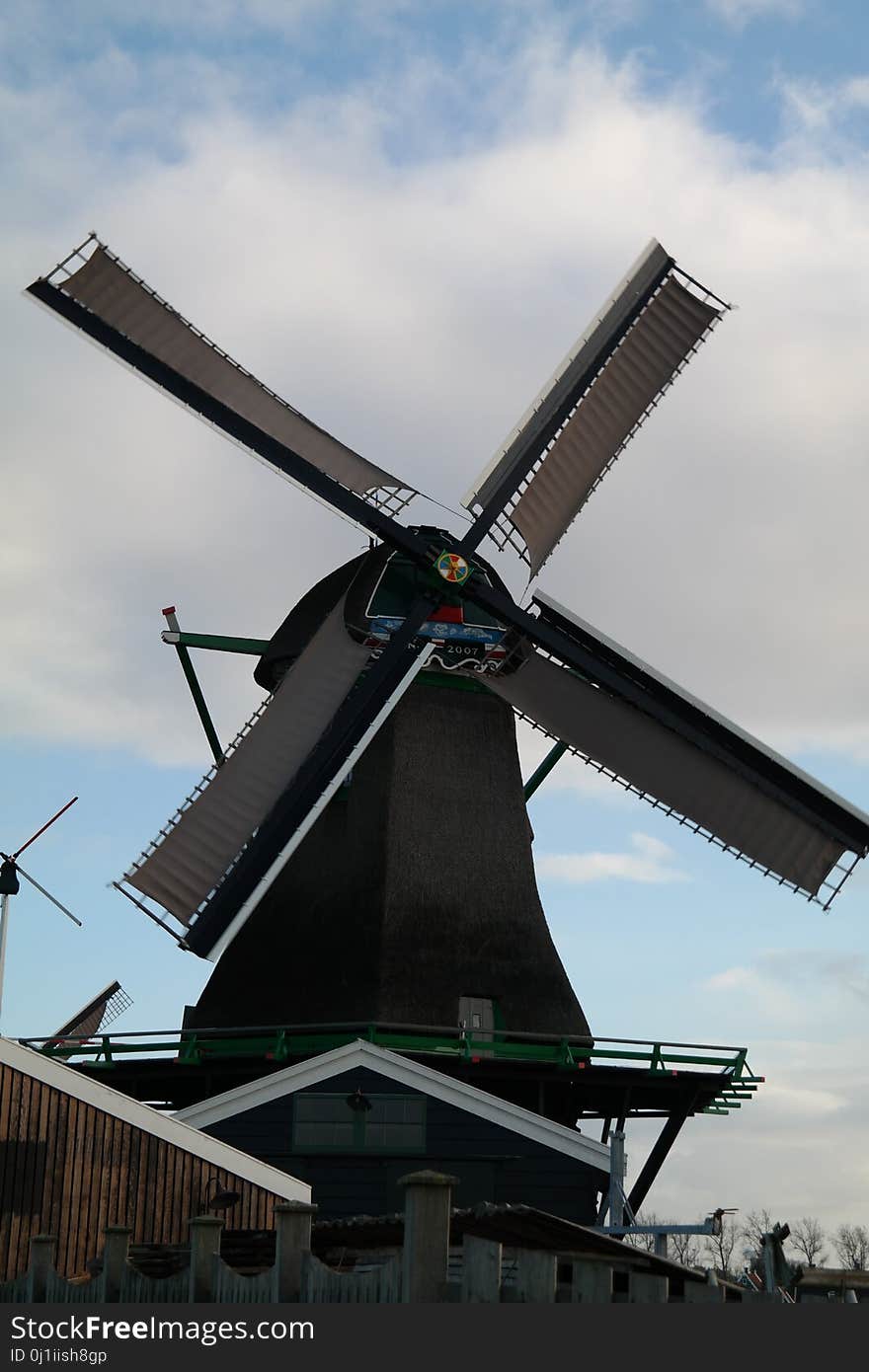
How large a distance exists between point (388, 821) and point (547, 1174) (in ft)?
17.5

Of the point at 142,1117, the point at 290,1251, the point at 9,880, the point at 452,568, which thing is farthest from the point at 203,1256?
the point at 452,568

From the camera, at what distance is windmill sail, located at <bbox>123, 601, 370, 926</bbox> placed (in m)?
22.6

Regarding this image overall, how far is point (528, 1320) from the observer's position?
325 inches

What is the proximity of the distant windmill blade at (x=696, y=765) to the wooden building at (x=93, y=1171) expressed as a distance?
934cm

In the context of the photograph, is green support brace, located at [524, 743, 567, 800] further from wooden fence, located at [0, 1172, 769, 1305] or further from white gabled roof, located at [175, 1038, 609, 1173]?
wooden fence, located at [0, 1172, 769, 1305]

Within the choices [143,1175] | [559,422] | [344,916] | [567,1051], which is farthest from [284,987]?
[559,422]

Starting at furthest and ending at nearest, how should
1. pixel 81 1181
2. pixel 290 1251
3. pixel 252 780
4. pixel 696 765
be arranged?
1. pixel 696 765
2. pixel 252 780
3. pixel 81 1181
4. pixel 290 1251

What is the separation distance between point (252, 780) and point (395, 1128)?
5.11 m

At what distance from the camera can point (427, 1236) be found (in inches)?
347

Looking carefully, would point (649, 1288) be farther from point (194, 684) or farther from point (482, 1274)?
point (194, 684)

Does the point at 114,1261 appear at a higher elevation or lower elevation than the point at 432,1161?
lower

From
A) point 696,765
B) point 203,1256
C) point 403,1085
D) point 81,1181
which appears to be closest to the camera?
point 203,1256

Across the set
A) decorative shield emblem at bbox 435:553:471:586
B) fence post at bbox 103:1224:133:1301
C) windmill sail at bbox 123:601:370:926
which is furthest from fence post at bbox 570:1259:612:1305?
decorative shield emblem at bbox 435:553:471:586

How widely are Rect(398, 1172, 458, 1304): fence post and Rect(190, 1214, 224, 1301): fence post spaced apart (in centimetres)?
261
